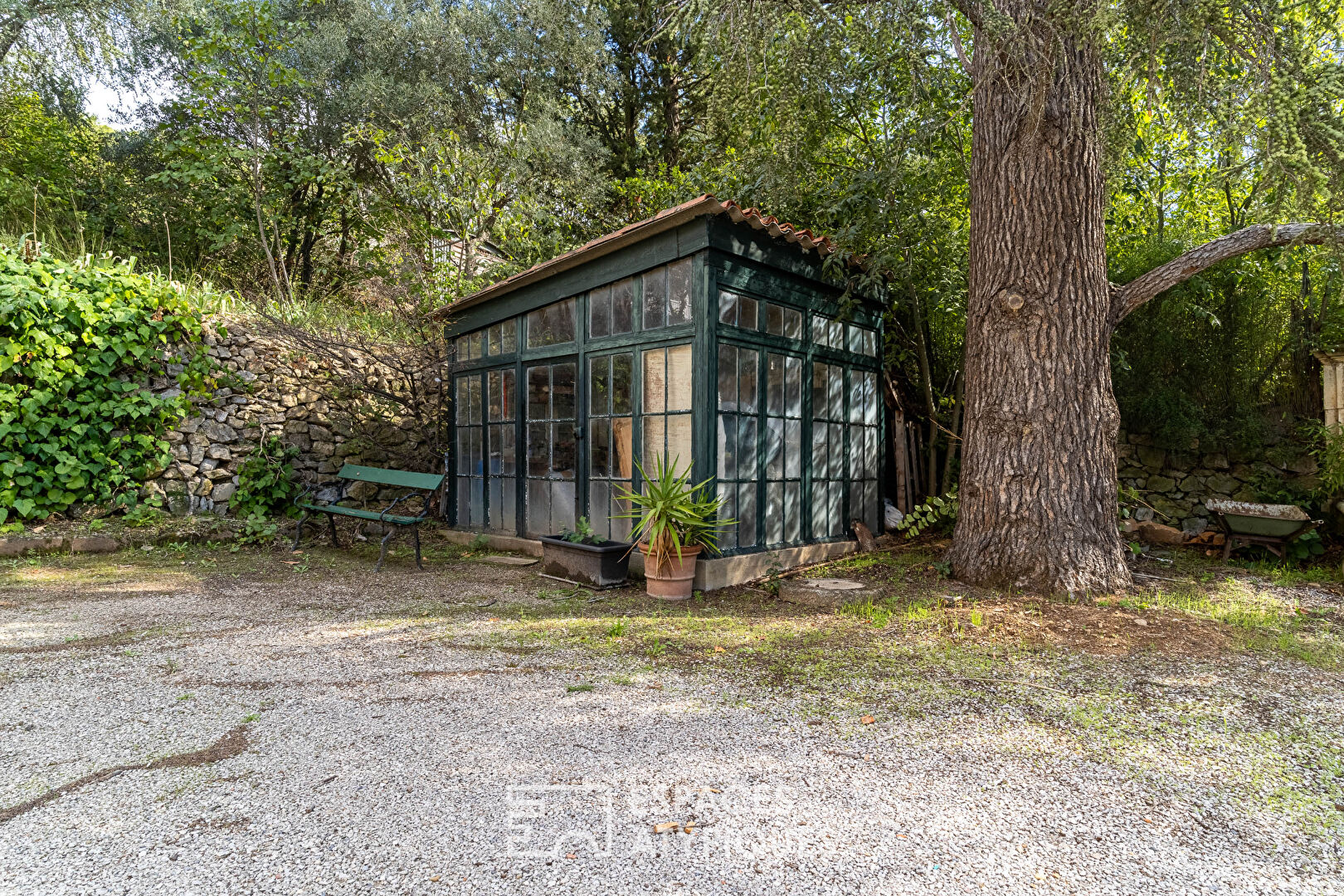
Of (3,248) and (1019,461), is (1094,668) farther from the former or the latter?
(3,248)

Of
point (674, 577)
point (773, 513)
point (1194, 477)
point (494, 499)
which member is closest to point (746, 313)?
point (773, 513)

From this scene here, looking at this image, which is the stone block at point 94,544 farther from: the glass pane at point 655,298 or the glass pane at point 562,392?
the glass pane at point 655,298

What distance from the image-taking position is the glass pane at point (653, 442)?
18.1ft

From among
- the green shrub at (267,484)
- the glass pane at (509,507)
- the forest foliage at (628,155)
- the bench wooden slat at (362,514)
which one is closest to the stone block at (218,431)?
the green shrub at (267,484)

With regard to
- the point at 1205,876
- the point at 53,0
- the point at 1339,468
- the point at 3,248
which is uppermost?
the point at 53,0

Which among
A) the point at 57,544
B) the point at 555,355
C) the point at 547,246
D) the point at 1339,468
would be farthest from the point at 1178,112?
the point at 57,544

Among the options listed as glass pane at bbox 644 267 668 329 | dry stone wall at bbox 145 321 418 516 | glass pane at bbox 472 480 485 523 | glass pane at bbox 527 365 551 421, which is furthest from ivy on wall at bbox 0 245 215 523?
glass pane at bbox 644 267 668 329

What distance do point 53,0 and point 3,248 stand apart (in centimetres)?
794

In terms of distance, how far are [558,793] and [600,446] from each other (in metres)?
4.11

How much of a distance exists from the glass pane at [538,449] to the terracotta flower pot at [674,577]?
207 cm

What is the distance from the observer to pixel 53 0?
1109 cm

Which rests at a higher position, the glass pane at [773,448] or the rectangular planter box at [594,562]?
the glass pane at [773,448]

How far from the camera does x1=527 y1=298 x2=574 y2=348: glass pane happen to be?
21.2ft

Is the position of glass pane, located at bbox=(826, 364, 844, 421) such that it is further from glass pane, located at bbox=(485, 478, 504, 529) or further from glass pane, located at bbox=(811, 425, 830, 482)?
glass pane, located at bbox=(485, 478, 504, 529)
